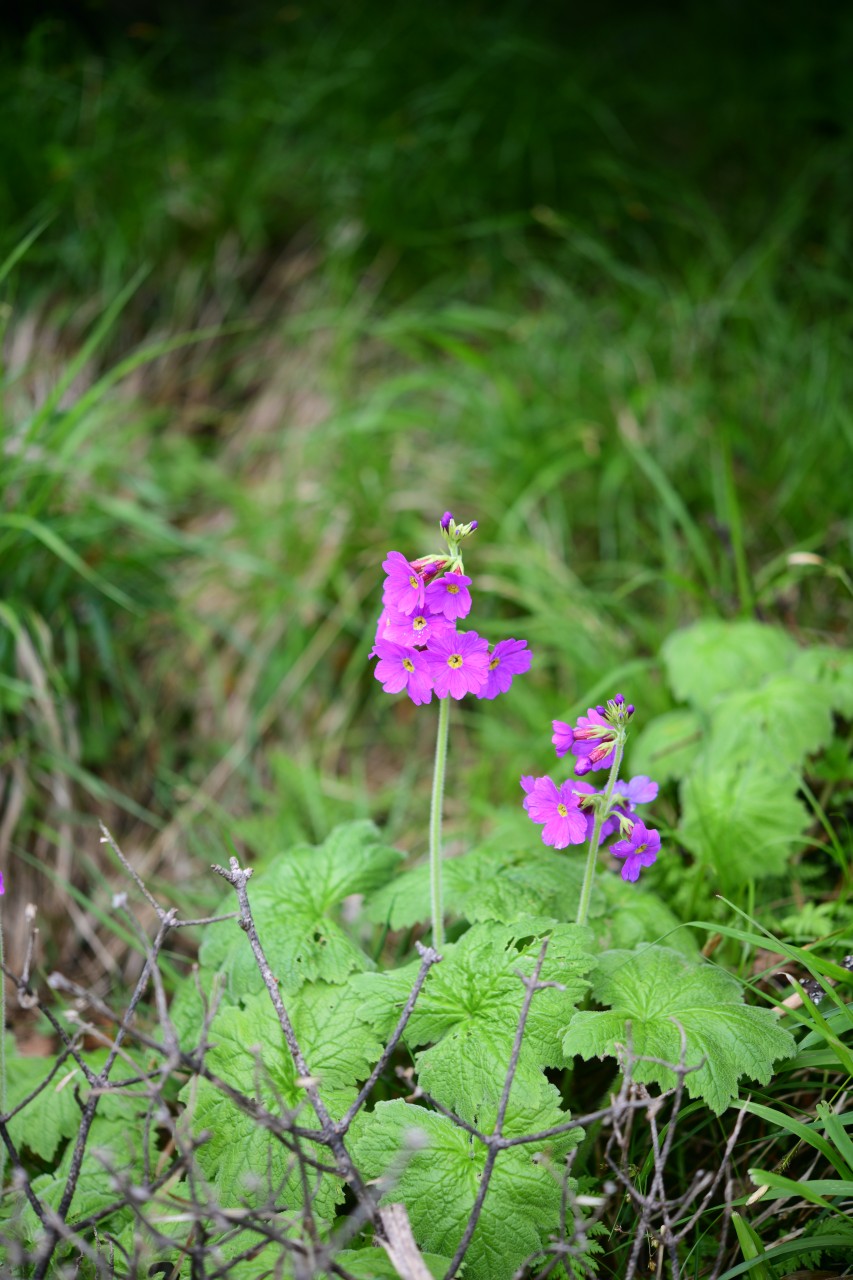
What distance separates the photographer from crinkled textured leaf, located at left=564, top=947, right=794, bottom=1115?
4.46ft

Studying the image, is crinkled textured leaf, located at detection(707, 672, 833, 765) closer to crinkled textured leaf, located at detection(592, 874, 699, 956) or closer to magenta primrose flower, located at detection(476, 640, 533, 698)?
crinkled textured leaf, located at detection(592, 874, 699, 956)

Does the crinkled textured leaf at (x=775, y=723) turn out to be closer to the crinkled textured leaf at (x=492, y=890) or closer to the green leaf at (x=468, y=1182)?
the crinkled textured leaf at (x=492, y=890)

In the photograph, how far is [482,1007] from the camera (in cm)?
147

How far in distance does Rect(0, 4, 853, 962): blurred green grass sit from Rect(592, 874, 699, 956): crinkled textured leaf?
71cm

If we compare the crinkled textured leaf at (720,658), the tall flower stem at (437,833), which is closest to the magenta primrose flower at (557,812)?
the tall flower stem at (437,833)

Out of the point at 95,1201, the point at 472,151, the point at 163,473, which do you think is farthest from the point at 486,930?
the point at 472,151

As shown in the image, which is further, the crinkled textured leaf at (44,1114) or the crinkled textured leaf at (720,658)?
the crinkled textured leaf at (720,658)

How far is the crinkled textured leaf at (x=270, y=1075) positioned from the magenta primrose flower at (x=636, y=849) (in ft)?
1.61

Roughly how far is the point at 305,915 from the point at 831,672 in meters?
1.37

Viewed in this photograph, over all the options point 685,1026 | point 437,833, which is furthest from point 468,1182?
point 437,833

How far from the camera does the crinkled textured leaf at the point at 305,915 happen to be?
1.59 meters

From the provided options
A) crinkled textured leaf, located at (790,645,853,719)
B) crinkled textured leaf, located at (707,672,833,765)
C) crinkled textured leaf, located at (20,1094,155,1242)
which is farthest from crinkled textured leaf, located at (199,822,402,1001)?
crinkled textured leaf, located at (790,645,853,719)

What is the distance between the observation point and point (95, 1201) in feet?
4.94

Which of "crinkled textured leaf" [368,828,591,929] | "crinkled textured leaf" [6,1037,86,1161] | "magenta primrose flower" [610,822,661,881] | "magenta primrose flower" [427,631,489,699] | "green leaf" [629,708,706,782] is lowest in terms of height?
"crinkled textured leaf" [6,1037,86,1161]
